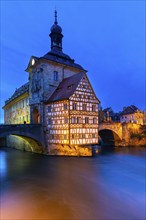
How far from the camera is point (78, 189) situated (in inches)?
365

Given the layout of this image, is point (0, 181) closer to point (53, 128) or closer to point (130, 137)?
point (53, 128)

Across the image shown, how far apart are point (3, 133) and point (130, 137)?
20.6 meters

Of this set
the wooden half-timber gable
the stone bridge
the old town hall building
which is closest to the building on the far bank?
the wooden half-timber gable

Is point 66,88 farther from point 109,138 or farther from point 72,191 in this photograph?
point 109,138

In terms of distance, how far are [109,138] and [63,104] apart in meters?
16.7

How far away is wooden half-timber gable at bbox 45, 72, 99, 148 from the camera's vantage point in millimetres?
16188

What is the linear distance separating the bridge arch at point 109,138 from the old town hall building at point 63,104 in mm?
11125

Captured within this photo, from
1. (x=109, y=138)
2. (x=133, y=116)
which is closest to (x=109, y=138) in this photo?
(x=109, y=138)

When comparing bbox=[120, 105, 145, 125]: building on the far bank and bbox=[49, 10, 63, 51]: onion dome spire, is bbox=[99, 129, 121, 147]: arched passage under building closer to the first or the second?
bbox=[120, 105, 145, 125]: building on the far bank

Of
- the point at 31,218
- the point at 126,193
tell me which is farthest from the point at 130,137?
the point at 31,218

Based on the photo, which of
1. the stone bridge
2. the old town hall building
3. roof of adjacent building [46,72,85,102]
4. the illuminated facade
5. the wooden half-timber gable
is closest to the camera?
the stone bridge

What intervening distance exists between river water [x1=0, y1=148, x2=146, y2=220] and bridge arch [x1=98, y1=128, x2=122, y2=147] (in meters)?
12.8

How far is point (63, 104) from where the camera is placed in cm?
1661


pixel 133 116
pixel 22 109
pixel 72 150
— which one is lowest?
pixel 72 150
